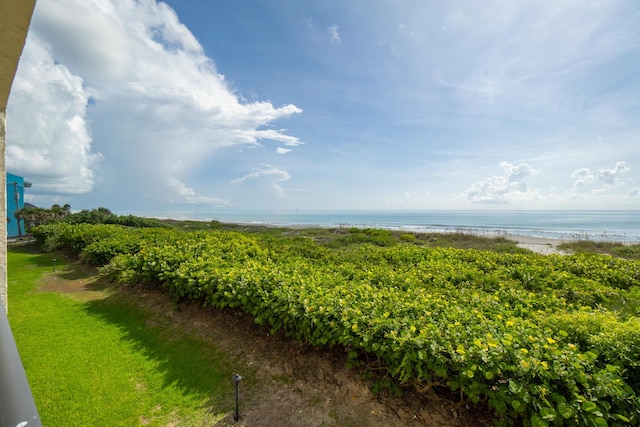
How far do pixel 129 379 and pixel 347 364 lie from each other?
2962 millimetres

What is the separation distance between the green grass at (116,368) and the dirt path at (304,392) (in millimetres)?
310

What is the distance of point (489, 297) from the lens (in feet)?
12.7

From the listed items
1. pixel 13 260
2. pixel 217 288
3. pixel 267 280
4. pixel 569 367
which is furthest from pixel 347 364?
pixel 13 260

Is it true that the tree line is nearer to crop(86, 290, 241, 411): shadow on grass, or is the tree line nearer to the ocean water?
crop(86, 290, 241, 411): shadow on grass

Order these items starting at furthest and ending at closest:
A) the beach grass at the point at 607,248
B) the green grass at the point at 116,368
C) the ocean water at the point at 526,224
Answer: the ocean water at the point at 526,224 → the beach grass at the point at 607,248 → the green grass at the point at 116,368

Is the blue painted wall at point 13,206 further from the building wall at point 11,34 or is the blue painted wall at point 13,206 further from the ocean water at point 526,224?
the ocean water at point 526,224

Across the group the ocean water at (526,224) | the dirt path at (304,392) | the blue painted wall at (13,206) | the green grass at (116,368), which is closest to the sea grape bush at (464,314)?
the dirt path at (304,392)

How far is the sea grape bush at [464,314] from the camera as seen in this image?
7.45 feet

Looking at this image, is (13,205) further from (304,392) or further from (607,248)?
(607,248)

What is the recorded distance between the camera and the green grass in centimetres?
318

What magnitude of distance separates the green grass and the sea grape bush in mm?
871

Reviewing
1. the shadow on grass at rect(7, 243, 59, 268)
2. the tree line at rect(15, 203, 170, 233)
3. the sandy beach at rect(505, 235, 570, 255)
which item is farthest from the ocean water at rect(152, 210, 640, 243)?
the shadow on grass at rect(7, 243, 59, 268)

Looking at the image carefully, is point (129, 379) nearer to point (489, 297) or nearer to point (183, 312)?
point (183, 312)

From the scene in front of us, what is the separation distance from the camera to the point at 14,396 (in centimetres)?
56
